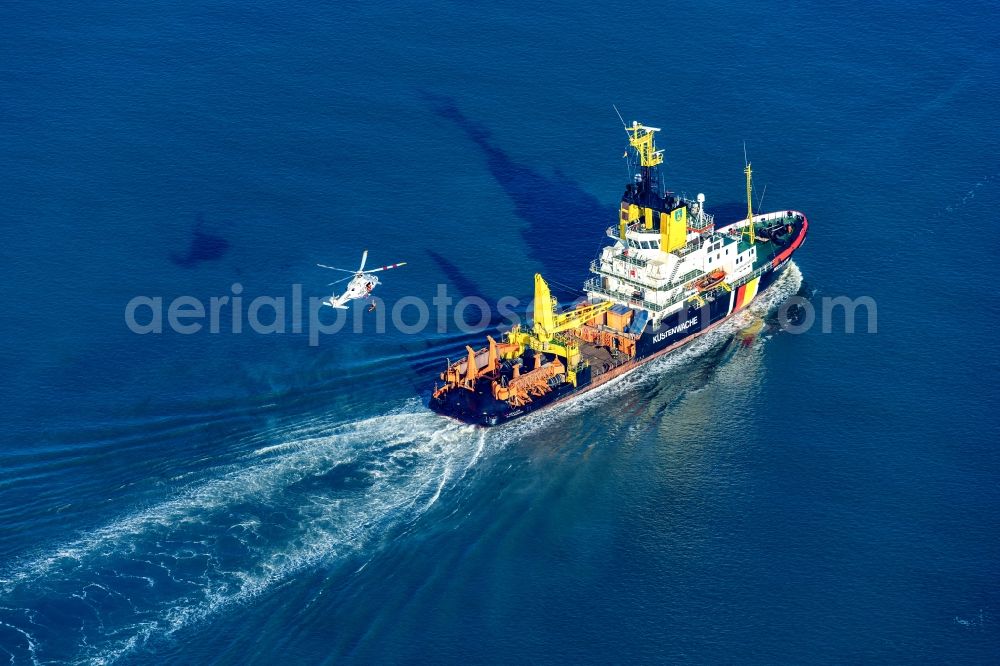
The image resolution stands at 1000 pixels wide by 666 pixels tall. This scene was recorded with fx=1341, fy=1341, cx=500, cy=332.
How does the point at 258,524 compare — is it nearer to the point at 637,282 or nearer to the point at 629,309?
the point at 629,309

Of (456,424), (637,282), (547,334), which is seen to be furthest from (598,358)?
(456,424)

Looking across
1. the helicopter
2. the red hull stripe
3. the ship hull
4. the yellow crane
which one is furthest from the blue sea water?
the yellow crane

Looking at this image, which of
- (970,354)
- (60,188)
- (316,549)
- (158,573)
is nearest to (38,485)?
(158,573)

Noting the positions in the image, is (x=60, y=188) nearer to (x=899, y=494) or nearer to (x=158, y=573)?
(x=158, y=573)

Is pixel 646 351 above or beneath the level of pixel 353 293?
beneath

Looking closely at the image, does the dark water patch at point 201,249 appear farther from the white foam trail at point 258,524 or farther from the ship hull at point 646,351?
the ship hull at point 646,351

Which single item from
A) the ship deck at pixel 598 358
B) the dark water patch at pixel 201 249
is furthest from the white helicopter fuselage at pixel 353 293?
the ship deck at pixel 598 358


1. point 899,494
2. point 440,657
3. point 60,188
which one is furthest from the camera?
point 60,188
